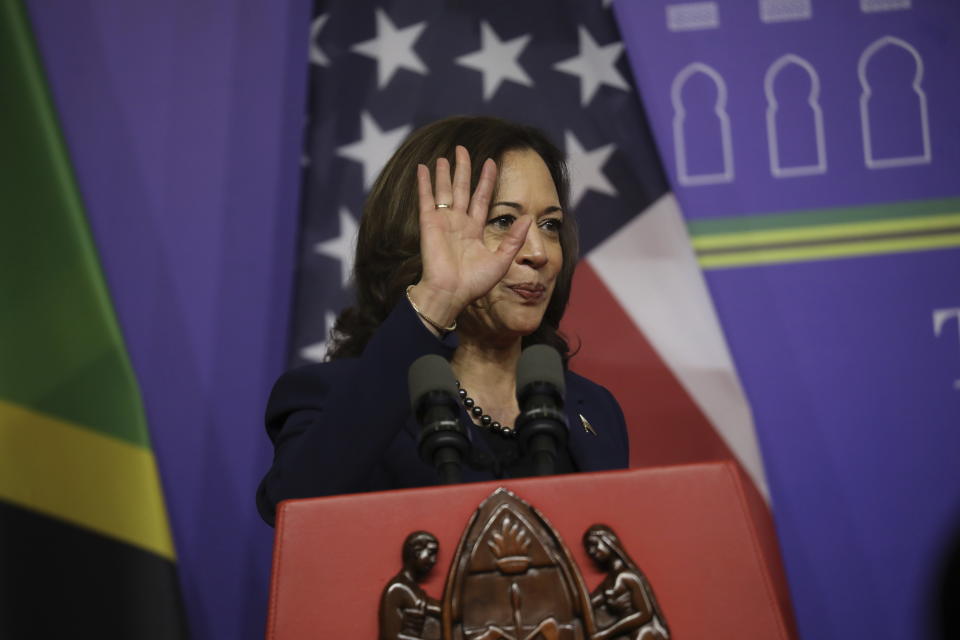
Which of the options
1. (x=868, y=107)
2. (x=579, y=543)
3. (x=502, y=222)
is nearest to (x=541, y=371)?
(x=579, y=543)

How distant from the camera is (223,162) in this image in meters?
2.49

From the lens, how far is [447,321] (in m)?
1.27

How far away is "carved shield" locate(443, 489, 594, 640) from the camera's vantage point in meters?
0.86

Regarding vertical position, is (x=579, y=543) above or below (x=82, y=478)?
above

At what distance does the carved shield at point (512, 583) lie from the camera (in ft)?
2.81

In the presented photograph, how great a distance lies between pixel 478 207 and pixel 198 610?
4.54 ft

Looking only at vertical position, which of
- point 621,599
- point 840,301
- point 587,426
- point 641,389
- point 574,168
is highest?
point 621,599

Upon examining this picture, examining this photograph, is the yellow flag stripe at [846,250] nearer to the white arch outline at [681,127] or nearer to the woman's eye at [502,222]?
the white arch outline at [681,127]

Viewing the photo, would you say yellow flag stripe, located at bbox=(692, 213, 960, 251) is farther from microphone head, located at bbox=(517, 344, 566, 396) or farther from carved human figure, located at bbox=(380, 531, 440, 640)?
carved human figure, located at bbox=(380, 531, 440, 640)

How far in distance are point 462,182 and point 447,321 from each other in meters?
0.21

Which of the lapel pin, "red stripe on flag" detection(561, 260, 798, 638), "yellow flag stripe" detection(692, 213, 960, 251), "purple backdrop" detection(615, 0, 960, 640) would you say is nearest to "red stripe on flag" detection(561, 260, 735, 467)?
"red stripe on flag" detection(561, 260, 798, 638)

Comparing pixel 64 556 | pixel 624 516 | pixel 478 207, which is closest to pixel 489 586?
pixel 624 516

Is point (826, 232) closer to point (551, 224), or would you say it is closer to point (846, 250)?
point (846, 250)

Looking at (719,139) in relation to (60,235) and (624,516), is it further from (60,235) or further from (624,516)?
(624,516)
